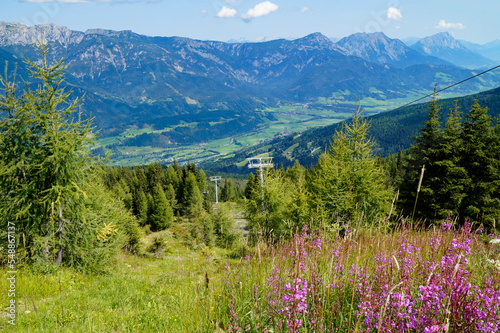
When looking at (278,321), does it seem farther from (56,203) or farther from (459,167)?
(459,167)

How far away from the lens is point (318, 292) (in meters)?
2.64

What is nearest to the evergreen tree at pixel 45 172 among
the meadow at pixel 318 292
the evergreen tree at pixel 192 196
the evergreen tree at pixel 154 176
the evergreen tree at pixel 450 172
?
the meadow at pixel 318 292

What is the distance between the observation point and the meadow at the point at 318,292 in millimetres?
1887

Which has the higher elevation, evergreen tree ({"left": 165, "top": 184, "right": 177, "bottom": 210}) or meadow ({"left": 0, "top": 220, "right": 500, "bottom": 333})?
meadow ({"left": 0, "top": 220, "right": 500, "bottom": 333})

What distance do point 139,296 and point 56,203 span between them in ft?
20.3

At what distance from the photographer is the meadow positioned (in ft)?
6.19

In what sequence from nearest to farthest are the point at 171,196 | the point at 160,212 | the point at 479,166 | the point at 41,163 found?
the point at 41,163 < the point at 479,166 < the point at 160,212 < the point at 171,196

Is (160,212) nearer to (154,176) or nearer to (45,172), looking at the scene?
(154,176)

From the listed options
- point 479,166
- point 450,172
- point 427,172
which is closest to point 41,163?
point 450,172

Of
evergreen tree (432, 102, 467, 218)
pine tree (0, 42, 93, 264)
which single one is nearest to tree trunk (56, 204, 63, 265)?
pine tree (0, 42, 93, 264)

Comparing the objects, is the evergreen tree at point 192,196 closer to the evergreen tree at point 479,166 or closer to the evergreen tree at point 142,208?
the evergreen tree at point 142,208

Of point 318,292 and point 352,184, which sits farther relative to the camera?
point 352,184

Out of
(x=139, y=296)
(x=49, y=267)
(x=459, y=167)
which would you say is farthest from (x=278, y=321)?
(x=459, y=167)

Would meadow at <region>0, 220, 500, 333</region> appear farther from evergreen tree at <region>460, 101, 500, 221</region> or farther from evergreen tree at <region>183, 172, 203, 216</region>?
evergreen tree at <region>183, 172, 203, 216</region>
